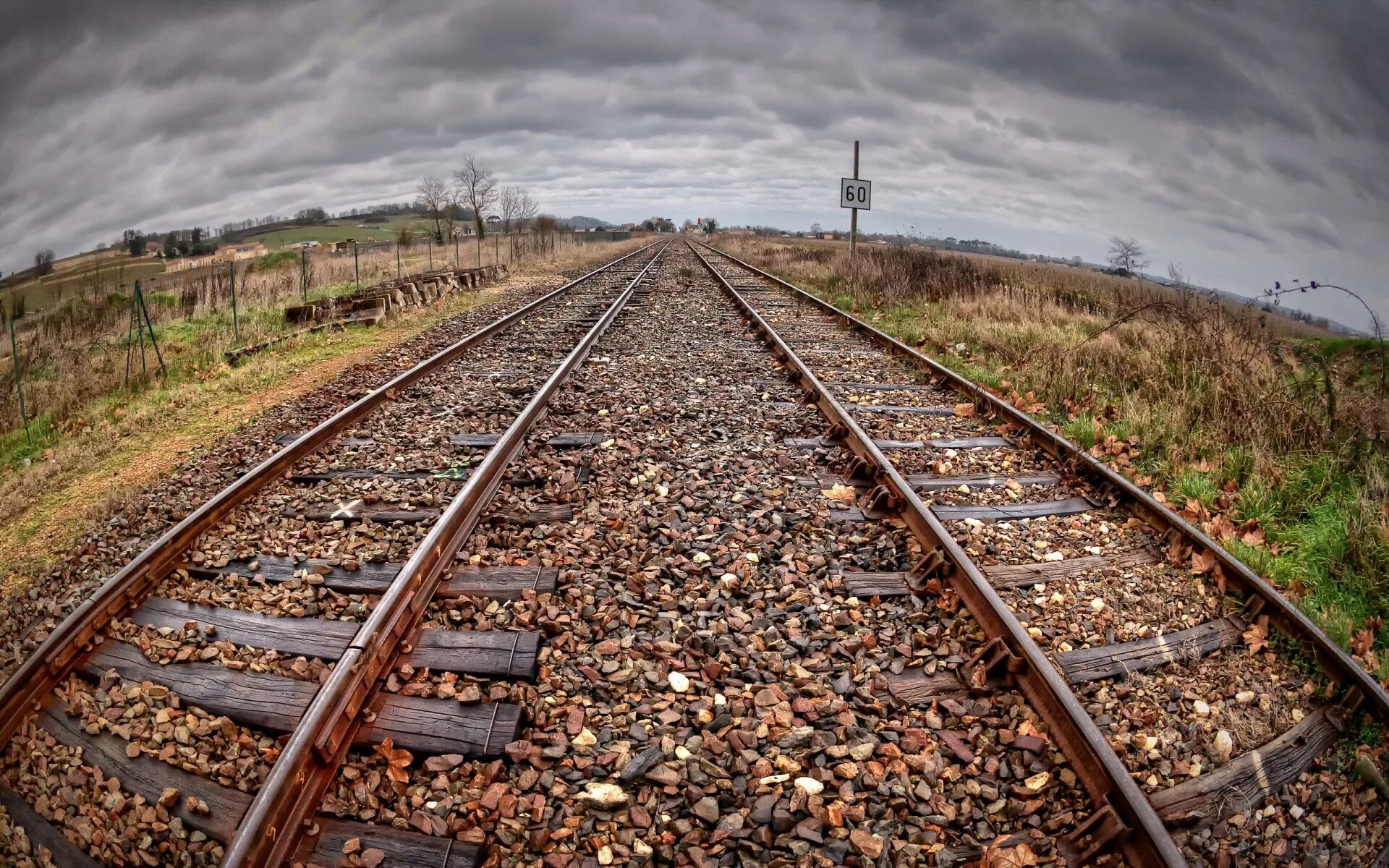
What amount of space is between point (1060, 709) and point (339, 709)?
2694 millimetres

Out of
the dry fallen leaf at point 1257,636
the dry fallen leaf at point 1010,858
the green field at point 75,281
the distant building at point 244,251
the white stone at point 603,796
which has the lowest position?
the dry fallen leaf at point 1010,858

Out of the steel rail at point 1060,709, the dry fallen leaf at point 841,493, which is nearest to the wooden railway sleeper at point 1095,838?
the steel rail at point 1060,709

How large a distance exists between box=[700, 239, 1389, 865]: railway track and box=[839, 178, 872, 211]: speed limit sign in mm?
16597

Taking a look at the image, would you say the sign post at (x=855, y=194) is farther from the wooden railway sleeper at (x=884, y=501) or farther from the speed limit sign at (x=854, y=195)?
the wooden railway sleeper at (x=884, y=501)

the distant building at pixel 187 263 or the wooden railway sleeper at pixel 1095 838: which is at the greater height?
the distant building at pixel 187 263

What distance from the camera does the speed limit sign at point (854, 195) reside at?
68.4 feet

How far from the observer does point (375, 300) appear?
13.2 m

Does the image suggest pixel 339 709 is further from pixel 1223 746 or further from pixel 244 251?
pixel 244 251

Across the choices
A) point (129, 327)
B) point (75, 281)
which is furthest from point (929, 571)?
point (75, 281)

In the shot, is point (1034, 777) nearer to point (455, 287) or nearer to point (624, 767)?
point (624, 767)

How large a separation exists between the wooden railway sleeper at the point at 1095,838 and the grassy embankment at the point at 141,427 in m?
5.43

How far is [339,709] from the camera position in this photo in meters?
2.53

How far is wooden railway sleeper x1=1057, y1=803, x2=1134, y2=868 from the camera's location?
7.14 ft

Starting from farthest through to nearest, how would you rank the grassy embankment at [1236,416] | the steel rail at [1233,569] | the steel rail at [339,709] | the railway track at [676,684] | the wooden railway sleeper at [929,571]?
the grassy embankment at [1236,416] < the wooden railway sleeper at [929,571] < the steel rail at [1233,569] < the railway track at [676,684] < the steel rail at [339,709]
